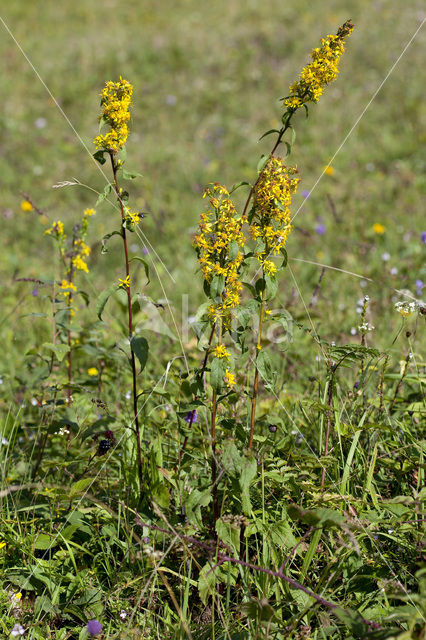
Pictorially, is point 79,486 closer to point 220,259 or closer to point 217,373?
point 217,373

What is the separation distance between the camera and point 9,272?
450 centimetres

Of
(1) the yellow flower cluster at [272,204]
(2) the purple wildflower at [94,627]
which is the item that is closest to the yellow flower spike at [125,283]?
(1) the yellow flower cluster at [272,204]

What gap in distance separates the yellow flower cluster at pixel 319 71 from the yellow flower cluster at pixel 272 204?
0.19m

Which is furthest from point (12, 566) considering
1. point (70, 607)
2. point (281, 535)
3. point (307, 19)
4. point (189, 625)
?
point (307, 19)

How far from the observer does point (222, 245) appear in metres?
1.57

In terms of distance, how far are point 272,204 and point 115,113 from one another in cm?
51

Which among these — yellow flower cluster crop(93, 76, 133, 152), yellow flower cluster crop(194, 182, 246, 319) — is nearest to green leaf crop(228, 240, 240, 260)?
yellow flower cluster crop(194, 182, 246, 319)

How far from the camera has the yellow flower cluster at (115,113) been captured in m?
1.66

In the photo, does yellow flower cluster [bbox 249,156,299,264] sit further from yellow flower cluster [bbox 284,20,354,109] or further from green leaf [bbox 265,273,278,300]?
yellow flower cluster [bbox 284,20,354,109]

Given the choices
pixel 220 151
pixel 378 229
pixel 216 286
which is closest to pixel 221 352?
pixel 216 286

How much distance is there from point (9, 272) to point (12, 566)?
2987 millimetres

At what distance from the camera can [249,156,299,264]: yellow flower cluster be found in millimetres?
1614

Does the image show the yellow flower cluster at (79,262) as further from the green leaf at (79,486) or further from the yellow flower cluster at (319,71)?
the yellow flower cluster at (319,71)

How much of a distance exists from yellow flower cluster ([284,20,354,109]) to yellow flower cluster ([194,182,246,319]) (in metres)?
0.34
